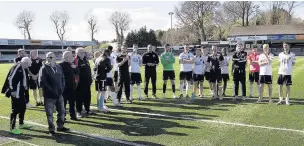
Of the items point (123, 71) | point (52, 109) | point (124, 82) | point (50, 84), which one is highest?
point (123, 71)

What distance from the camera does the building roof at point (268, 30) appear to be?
218ft

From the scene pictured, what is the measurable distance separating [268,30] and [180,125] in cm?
6656

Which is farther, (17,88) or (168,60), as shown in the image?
(168,60)

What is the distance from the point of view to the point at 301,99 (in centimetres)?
1173

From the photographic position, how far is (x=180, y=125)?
834 centimetres

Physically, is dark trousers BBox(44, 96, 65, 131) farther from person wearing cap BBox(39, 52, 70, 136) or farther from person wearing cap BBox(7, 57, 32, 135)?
person wearing cap BBox(7, 57, 32, 135)

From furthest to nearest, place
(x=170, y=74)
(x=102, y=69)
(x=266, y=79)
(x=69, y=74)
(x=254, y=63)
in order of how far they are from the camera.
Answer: (x=170, y=74), (x=254, y=63), (x=266, y=79), (x=102, y=69), (x=69, y=74)

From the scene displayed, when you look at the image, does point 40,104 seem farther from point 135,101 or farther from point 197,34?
point 197,34

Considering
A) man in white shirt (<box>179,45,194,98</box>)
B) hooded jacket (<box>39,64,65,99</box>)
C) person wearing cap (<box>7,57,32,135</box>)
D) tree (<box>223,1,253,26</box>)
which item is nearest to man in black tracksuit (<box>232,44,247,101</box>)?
man in white shirt (<box>179,45,194,98</box>)

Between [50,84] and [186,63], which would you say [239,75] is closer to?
[186,63]

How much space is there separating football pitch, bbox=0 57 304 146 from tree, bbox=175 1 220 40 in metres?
65.9

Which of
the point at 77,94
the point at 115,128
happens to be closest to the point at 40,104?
the point at 77,94

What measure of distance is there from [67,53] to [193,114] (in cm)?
419

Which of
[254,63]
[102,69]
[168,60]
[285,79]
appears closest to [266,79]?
[285,79]
